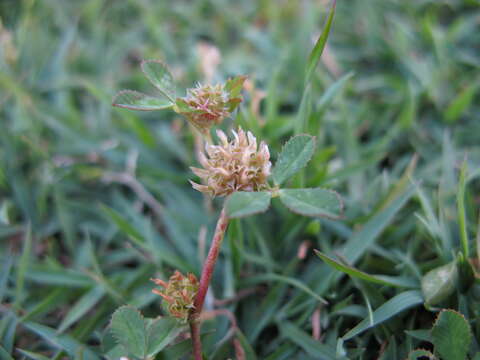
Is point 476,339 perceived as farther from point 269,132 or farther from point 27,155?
point 27,155

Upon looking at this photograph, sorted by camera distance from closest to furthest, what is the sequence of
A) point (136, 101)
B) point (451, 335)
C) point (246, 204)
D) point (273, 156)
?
point (246, 204) < point (451, 335) < point (136, 101) < point (273, 156)

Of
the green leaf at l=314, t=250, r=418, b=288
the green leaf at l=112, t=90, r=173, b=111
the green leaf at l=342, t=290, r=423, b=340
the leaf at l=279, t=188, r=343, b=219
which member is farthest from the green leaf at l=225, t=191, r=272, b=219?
the green leaf at l=342, t=290, r=423, b=340

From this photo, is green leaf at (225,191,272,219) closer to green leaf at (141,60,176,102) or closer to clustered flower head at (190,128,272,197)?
clustered flower head at (190,128,272,197)

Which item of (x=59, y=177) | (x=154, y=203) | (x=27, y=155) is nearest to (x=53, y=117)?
(x=27, y=155)

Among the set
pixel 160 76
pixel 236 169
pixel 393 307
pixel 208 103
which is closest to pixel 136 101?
pixel 160 76

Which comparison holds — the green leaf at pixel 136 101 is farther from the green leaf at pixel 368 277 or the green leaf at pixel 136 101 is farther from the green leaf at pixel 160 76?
the green leaf at pixel 368 277

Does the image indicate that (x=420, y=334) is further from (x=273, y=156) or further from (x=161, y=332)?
(x=273, y=156)

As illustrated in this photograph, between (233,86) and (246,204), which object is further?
(233,86)
